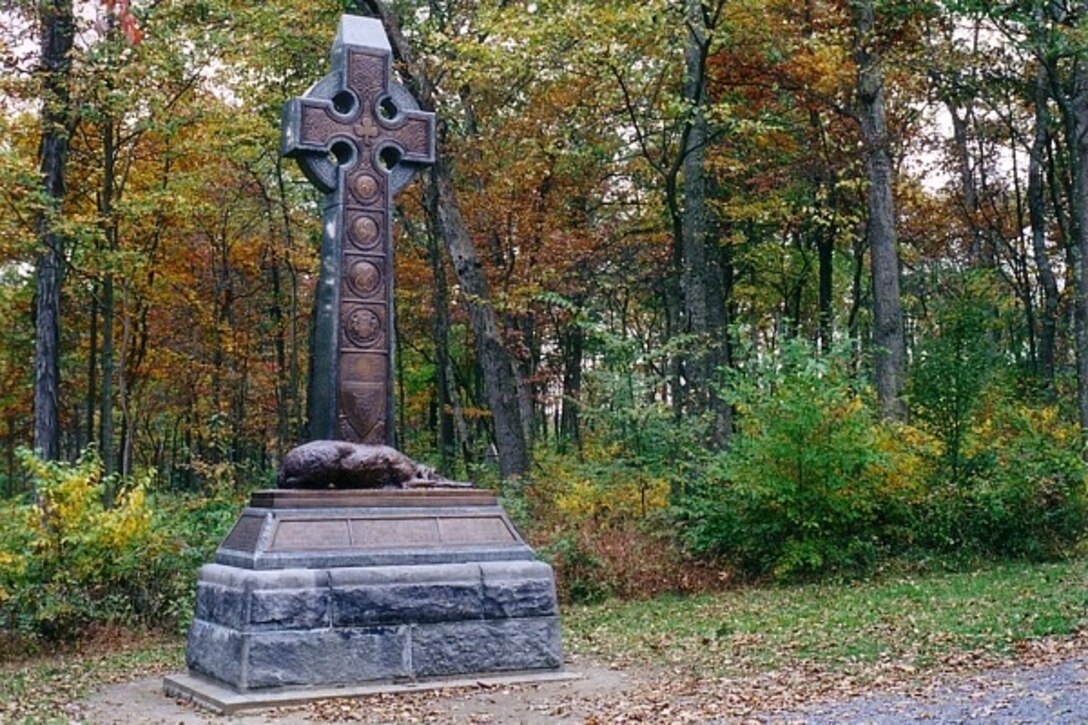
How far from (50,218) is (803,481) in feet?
37.1

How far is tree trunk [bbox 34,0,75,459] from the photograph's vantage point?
1795cm

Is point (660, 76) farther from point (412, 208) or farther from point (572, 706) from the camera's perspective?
point (572, 706)

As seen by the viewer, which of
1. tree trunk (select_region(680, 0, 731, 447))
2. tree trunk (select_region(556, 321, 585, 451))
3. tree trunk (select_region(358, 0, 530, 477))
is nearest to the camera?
tree trunk (select_region(358, 0, 530, 477))

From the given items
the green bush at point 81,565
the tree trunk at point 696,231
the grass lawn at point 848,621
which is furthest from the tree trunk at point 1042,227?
the green bush at point 81,565

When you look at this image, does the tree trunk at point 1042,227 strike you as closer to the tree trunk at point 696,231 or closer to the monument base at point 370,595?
the tree trunk at point 696,231

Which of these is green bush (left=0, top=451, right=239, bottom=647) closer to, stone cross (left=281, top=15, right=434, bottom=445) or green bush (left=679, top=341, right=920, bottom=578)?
stone cross (left=281, top=15, right=434, bottom=445)

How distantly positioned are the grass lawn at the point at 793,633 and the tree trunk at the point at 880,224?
456 cm

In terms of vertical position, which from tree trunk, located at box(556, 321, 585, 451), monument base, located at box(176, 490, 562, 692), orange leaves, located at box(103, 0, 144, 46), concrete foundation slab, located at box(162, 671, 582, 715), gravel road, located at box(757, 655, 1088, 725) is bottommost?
concrete foundation slab, located at box(162, 671, 582, 715)

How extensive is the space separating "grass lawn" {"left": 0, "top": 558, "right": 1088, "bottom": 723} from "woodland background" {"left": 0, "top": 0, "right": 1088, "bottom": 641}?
95 cm

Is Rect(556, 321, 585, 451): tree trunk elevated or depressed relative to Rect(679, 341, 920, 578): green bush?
elevated

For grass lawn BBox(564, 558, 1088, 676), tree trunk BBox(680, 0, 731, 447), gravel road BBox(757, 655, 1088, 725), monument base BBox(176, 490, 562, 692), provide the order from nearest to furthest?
gravel road BBox(757, 655, 1088, 725)
monument base BBox(176, 490, 562, 692)
grass lawn BBox(564, 558, 1088, 676)
tree trunk BBox(680, 0, 731, 447)

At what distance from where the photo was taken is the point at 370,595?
30.9 ft

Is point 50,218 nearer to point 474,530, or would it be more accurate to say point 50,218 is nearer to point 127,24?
point 474,530

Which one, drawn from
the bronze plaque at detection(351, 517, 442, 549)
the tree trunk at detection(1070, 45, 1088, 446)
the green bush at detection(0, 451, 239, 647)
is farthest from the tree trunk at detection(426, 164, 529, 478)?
the bronze plaque at detection(351, 517, 442, 549)
